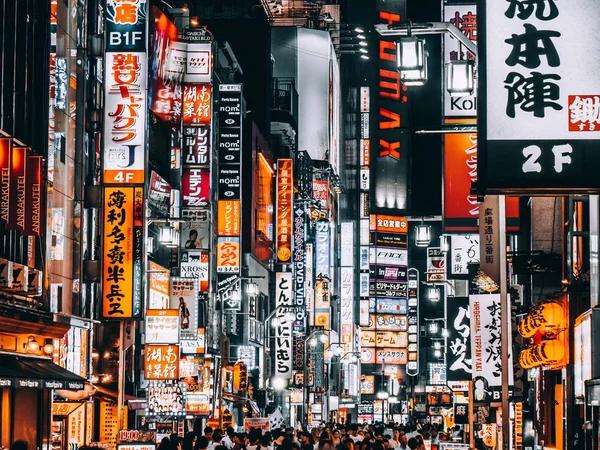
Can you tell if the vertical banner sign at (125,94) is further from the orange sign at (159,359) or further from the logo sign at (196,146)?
the logo sign at (196,146)

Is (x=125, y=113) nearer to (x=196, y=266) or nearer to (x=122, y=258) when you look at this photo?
(x=122, y=258)

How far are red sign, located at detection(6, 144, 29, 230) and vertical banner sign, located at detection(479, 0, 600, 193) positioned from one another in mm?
13293

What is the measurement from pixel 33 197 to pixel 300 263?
3696cm

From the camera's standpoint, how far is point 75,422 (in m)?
30.8

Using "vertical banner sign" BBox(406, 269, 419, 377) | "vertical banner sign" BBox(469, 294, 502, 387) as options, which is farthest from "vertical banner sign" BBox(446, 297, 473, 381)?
"vertical banner sign" BBox(406, 269, 419, 377)

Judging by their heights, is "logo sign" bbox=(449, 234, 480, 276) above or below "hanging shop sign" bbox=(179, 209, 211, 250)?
below

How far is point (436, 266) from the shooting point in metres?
67.2

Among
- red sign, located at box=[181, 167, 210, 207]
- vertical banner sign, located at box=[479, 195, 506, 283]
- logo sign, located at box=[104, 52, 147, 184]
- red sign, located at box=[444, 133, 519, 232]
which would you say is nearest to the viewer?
vertical banner sign, located at box=[479, 195, 506, 283]

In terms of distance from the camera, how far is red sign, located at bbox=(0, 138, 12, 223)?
71.7 ft

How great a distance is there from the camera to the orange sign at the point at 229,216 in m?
44.7

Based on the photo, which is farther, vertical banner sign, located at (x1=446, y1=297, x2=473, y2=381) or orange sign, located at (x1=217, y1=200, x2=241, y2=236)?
orange sign, located at (x1=217, y1=200, x2=241, y2=236)

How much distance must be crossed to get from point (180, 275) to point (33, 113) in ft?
56.5

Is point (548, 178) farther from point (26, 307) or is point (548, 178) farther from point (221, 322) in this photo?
point (221, 322)

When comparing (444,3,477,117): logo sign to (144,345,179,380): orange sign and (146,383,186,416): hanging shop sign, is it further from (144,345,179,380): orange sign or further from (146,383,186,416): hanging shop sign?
(146,383,186,416): hanging shop sign
